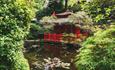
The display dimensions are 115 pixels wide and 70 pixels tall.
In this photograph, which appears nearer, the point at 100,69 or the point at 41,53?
the point at 100,69

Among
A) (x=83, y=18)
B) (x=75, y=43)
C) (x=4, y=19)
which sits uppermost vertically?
(x=4, y=19)

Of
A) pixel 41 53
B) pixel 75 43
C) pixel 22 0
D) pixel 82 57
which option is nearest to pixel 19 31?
pixel 22 0

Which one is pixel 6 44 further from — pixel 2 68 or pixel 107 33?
pixel 107 33

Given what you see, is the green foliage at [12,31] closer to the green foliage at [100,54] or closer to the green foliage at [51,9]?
the green foliage at [100,54]

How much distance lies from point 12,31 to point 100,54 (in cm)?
282

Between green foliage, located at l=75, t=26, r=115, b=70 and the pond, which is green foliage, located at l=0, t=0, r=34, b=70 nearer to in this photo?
green foliage, located at l=75, t=26, r=115, b=70

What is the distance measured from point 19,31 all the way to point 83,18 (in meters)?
13.3

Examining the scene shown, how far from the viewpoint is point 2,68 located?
884 centimetres

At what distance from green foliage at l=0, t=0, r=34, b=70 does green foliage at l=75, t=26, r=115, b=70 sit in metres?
1.91

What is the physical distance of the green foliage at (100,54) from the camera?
31.3 ft

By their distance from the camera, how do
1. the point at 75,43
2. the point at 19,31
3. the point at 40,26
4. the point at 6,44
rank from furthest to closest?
the point at 40,26 → the point at 75,43 → the point at 19,31 → the point at 6,44

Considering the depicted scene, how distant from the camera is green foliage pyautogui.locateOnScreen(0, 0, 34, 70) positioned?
8.86 metres

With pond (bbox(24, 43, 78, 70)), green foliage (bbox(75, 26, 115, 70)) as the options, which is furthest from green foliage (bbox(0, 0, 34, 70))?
pond (bbox(24, 43, 78, 70))

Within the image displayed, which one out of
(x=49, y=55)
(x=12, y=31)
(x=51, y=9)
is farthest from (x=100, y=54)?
(x=51, y=9)
